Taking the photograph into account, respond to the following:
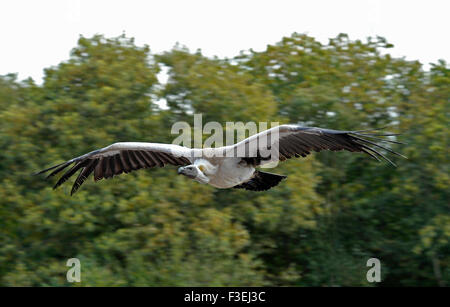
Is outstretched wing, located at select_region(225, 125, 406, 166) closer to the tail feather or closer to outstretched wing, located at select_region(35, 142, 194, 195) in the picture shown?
the tail feather

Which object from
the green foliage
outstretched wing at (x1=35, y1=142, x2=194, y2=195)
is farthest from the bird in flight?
the green foliage

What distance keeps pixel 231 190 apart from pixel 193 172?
16.0ft

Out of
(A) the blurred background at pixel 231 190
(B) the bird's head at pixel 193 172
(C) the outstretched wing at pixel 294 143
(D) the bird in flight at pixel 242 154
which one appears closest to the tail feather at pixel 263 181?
(D) the bird in flight at pixel 242 154

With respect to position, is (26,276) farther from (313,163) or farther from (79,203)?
(313,163)

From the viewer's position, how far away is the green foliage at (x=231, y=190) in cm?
1214

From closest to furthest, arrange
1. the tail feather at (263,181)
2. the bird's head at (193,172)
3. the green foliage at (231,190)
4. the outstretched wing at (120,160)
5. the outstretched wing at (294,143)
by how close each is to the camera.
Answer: the outstretched wing at (294,143) → the bird's head at (193,172) → the tail feather at (263,181) → the outstretched wing at (120,160) → the green foliage at (231,190)

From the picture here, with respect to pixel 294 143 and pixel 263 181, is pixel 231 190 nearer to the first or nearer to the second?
pixel 263 181

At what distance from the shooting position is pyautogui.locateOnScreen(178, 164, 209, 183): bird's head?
807 centimetres

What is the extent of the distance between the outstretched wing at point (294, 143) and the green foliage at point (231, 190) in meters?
3.85

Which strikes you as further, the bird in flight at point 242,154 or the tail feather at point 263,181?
the tail feather at point 263,181

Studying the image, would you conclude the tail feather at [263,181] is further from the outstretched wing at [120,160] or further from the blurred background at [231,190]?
the blurred background at [231,190]

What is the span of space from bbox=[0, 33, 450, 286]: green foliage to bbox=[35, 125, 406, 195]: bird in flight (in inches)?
110
